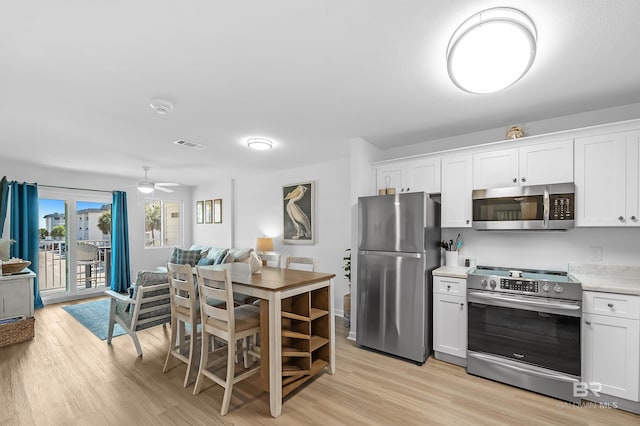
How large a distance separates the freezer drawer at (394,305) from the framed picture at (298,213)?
172 cm

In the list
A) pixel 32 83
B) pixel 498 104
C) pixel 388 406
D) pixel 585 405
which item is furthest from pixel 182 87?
pixel 585 405

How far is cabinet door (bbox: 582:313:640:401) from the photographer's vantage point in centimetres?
212

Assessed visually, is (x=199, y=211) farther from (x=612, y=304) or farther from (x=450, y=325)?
(x=612, y=304)

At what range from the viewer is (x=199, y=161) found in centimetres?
472

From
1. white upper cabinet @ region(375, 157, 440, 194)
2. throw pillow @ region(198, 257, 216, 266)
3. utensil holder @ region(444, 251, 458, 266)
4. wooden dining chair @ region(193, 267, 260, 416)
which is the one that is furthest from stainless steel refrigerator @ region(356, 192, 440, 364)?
throw pillow @ region(198, 257, 216, 266)

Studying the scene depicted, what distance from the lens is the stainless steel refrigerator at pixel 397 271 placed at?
2.92 meters

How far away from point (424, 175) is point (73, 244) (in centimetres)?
646

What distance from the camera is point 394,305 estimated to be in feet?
10.0

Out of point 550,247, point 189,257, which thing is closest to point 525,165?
point 550,247

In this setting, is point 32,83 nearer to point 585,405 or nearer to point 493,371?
point 493,371

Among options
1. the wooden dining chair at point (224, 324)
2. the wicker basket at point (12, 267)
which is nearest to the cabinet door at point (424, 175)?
the wooden dining chair at point (224, 324)

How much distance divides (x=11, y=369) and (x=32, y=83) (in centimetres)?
270

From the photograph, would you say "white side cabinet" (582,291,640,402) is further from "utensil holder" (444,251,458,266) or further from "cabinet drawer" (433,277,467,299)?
"utensil holder" (444,251,458,266)

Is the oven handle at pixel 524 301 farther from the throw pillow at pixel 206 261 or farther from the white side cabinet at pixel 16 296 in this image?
the white side cabinet at pixel 16 296
